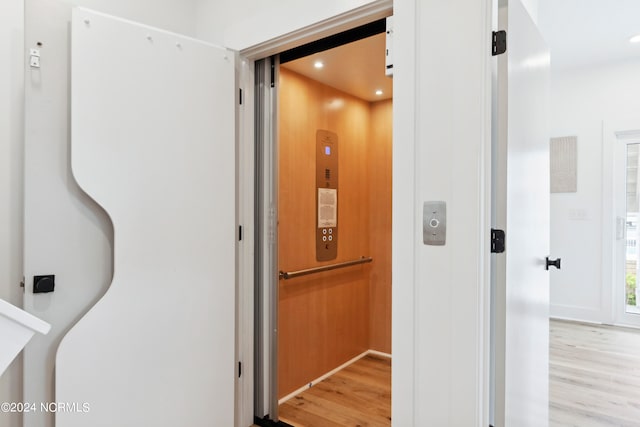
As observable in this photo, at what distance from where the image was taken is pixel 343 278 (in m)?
3.33

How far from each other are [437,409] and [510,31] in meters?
1.32

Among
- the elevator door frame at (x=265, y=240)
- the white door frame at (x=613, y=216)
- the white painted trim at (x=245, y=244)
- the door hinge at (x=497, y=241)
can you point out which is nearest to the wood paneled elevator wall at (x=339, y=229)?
the elevator door frame at (x=265, y=240)

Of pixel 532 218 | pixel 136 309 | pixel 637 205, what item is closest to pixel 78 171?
pixel 136 309

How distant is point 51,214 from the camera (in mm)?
1651

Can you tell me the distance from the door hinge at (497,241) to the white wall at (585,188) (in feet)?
12.8

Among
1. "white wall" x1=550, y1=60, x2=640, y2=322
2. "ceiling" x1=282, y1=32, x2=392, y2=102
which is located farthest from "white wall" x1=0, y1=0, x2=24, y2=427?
"white wall" x1=550, y1=60, x2=640, y2=322

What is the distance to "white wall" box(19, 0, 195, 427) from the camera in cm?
160

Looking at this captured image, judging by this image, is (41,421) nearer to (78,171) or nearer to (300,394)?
(78,171)

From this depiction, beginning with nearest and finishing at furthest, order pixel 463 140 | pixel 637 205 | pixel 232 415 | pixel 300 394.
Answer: pixel 463 140, pixel 232 415, pixel 300 394, pixel 637 205

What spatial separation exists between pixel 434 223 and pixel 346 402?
1824mm

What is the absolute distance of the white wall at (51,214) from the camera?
160cm

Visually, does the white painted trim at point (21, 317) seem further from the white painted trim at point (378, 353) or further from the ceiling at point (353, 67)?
the white painted trim at point (378, 353)

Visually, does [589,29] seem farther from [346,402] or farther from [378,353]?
[346,402]

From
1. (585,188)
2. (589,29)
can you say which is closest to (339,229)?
(589,29)
